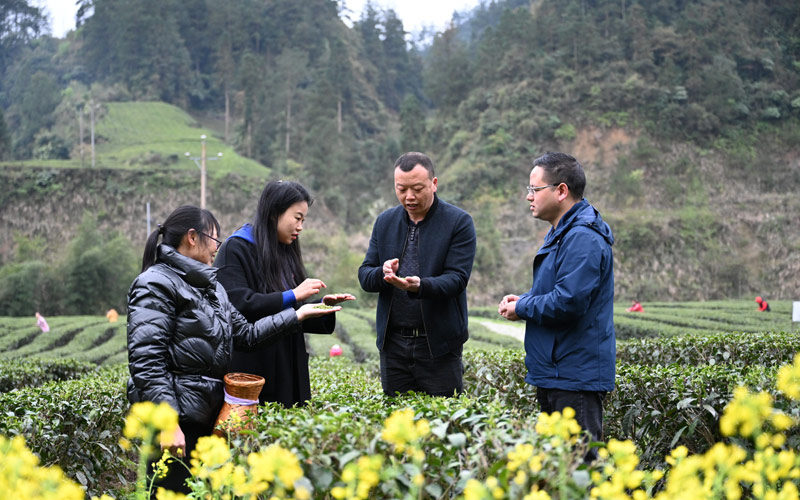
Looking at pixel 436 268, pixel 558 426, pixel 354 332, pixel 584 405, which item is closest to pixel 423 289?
pixel 436 268

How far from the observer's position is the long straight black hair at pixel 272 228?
10.8 feet

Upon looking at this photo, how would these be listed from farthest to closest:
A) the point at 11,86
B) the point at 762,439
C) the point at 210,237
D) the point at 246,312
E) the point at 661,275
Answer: the point at 11,86
the point at 661,275
the point at 246,312
the point at 210,237
the point at 762,439

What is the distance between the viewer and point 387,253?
3.45 m

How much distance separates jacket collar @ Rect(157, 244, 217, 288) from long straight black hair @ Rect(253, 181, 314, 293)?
52 cm

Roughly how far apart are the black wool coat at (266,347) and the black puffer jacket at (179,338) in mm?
274

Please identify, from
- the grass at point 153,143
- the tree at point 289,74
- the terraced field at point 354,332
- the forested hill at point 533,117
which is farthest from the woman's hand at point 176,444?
the tree at point 289,74

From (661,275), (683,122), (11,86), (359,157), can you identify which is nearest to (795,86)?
(683,122)

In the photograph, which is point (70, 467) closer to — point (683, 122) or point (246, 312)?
point (246, 312)

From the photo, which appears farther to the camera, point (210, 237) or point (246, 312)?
point (246, 312)

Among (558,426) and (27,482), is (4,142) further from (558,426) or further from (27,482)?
(558,426)

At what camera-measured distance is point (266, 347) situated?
3.18 m

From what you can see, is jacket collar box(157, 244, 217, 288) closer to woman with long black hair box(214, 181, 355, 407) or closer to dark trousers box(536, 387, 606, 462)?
woman with long black hair box(214, 181, 355, 407)

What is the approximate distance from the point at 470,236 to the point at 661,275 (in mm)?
27394

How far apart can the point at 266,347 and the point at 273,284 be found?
34 cm
